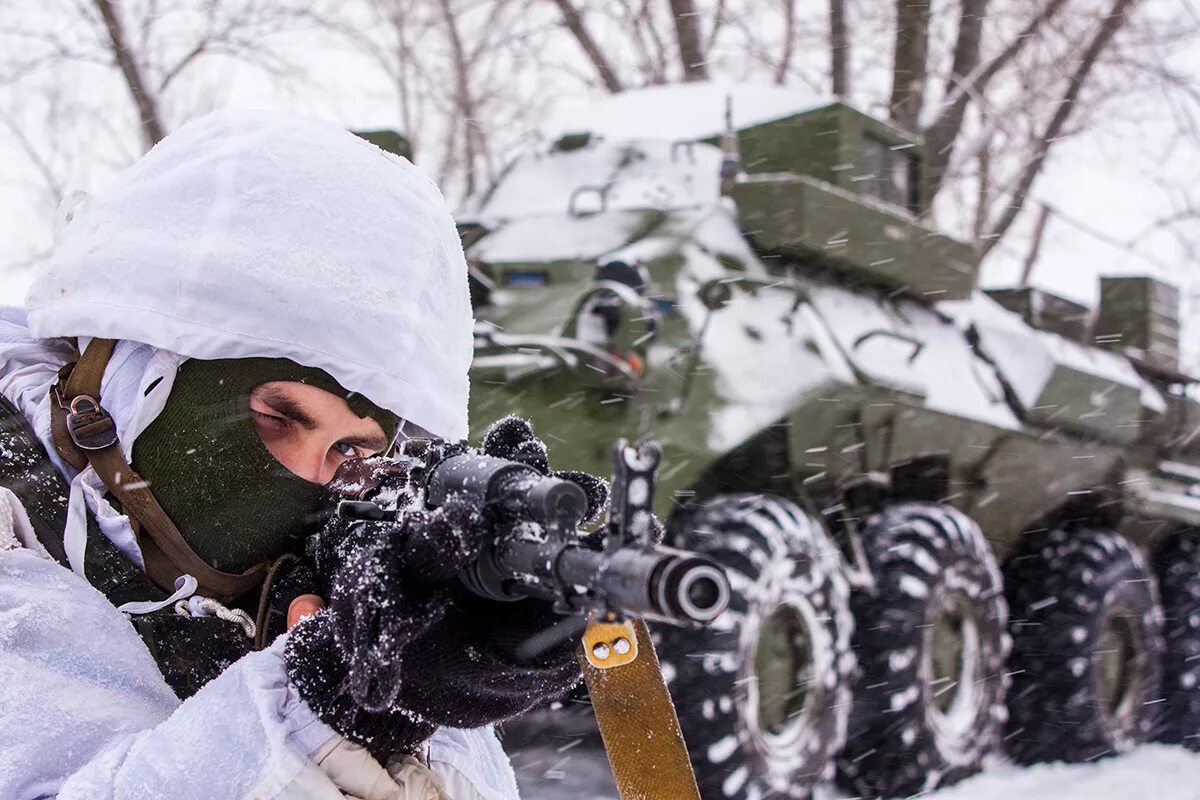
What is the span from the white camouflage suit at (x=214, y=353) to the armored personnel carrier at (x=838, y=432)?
2479 mm

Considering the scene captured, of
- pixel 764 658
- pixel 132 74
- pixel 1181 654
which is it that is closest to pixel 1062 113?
pixel 1181 654

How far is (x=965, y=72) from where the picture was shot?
14.7m

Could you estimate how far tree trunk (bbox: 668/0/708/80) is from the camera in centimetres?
1430

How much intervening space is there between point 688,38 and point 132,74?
721 cm

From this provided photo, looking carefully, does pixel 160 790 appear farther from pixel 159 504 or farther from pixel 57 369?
pixel 57 369

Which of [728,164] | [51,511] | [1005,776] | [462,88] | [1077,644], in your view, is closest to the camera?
[51,511]

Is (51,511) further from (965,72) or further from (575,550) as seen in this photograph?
(965,72)

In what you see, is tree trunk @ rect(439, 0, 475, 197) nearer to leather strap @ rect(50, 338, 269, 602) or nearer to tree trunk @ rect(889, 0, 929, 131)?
tree trunk @ rect(889, 0, 929, 131)

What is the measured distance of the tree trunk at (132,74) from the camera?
870 centimetres

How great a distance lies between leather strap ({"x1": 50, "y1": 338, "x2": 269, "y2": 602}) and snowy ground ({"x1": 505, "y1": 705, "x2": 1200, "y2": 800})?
10.0 feet

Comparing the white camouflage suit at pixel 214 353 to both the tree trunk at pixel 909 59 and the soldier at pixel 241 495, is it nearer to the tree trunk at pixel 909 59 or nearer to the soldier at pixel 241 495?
the soldier at pixel 241 495

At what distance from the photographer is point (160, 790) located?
117cm

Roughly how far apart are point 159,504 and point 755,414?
2961 millimetres

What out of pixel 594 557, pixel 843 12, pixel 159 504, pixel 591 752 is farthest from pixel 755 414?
pixel 843 12
